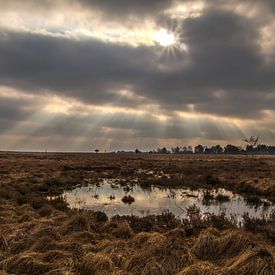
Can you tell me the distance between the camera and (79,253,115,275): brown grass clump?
6922 millimetres

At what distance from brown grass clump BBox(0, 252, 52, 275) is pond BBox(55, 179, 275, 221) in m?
7.65

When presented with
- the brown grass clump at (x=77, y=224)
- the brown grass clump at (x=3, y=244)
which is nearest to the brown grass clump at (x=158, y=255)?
the brown grass clump at (x=77, y=224)

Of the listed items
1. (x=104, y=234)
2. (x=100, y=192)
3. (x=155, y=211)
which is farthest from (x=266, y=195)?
(x=104, y=234)

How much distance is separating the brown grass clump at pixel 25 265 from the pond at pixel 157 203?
765cm

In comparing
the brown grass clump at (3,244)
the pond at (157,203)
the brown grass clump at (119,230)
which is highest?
the brown grass clump at (3,244)

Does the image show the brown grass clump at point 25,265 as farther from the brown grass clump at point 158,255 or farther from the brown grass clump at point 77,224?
the brown grass clump at point 77,224

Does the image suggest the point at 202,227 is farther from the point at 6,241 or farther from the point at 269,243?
the point at 6,241

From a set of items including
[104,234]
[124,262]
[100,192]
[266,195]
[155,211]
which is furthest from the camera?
[100,192]

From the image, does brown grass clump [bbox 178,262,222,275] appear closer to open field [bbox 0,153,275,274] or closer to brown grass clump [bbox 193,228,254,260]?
open field [bbox 0,153,275,274]

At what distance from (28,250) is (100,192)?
15313 millimetres

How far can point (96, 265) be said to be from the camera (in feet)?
23.2

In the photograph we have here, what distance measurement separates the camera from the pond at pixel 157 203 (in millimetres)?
15828

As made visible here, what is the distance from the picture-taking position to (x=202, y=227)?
1116 cm

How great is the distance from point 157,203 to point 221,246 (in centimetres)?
1023
